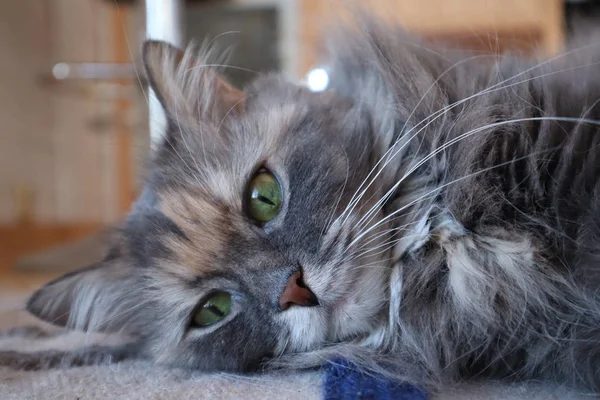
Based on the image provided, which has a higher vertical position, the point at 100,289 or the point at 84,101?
the point at 84,101

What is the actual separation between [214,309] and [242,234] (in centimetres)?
17

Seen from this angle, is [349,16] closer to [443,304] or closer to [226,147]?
[226,147]

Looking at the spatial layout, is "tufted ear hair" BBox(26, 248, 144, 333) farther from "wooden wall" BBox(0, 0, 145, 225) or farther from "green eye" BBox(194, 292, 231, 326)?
"wooden wall" BBox(0, 0, 145, 225)

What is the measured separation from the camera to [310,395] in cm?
93

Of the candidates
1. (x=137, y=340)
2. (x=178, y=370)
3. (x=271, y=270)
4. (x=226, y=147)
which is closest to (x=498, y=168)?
(x=271, y=270)

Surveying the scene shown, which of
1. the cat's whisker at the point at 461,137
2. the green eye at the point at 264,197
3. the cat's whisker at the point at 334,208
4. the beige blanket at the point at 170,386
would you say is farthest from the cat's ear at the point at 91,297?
the cat's whisker at the point at 461,137

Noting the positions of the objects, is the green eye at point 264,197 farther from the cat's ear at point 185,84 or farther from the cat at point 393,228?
the cat's ear at point 185,84

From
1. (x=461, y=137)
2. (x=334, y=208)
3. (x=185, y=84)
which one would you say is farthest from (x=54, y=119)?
(x=461, y=137)

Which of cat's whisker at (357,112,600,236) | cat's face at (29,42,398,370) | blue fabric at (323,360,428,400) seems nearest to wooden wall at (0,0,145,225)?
cat's face at (29,42,398,370)

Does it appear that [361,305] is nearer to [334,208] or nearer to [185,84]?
[334,208]

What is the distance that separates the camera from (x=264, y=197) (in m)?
1.11

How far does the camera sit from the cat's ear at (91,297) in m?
1.27

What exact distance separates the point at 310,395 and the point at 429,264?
1.06 ft

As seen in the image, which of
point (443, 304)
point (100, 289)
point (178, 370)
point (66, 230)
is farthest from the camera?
point (66, 230)
